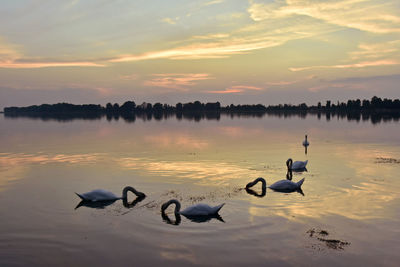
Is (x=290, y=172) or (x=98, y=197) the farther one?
(x=290, y=172)

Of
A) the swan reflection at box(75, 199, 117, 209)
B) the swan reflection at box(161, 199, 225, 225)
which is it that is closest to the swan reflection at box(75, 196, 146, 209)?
the swan reflection at box(75, 199, 117, 209)

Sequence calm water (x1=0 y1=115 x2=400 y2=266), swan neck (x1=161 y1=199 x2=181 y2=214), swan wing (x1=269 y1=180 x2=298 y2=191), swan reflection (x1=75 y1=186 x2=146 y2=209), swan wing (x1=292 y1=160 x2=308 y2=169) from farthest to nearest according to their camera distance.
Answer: swan wing (x1=292 y1=160 x2=308 y2=169)
swan wing (x1=269 y1=180 x2=298 y2=191)
swan reflection (x1=75 y1=186 x2=146 y2=209)
swan neck (x1=161 y1=199 x2=181 y2=214)
calm water (x1=0 y1=115 x2=400 y2=266)

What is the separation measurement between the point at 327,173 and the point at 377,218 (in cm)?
1169

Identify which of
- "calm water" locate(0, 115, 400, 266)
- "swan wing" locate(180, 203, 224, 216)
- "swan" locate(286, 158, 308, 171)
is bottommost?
"calm water" locate(0, 115, 400, 266)

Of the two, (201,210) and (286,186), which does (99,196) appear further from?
(286,186)

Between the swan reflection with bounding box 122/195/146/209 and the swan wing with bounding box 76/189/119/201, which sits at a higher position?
the swan wing with bounding box 76/189/119/201

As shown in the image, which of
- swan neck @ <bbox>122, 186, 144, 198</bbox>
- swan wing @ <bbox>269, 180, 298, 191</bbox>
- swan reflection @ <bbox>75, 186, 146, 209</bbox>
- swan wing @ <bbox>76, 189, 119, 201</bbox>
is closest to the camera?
swan reflection @ <bbox>75, 186, 146, 209</bbox>

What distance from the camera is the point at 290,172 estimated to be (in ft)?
100

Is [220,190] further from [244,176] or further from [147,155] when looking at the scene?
[147,155]

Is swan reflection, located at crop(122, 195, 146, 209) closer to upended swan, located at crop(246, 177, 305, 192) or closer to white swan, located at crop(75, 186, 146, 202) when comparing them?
white swan, located at crop(75, 186, 146, 202)

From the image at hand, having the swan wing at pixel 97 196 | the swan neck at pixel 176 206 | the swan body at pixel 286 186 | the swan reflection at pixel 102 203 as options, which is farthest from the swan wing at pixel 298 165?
the swan wing at pixel 97 196

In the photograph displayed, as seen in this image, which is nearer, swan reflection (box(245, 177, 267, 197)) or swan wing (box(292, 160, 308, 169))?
swan reflection (box(245, 177, 267, 197))

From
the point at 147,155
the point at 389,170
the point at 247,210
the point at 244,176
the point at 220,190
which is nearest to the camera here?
the point at 247,210

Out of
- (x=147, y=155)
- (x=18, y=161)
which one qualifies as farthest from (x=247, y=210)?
(x=18, y=161)
